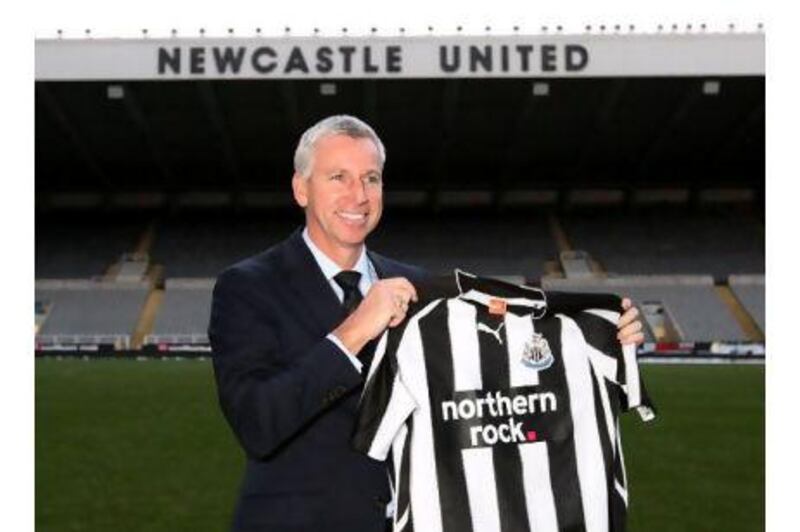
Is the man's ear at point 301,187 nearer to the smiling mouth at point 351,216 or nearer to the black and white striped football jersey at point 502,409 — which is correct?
the smiling mouth at point 351,216

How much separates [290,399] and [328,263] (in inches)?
16.0

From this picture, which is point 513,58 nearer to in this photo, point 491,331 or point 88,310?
point 88,310

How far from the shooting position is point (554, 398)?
261cm

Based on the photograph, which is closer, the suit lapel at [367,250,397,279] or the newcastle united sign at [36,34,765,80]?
the suit lapel at [367,250,397,279]

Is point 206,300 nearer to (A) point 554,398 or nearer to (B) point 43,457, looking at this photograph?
(B) point 43,457

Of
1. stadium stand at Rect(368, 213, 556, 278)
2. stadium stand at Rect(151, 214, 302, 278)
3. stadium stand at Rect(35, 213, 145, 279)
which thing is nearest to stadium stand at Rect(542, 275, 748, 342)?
stadium stand at Rect(368, 213, 556, 278)

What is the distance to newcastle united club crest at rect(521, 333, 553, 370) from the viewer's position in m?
2.62

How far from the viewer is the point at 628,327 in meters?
2.71

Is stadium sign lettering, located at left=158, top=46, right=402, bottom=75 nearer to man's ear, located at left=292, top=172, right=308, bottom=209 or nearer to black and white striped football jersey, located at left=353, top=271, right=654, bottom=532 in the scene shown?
black and white striped football jersey, located at left=353, top=271, right=654, bottom=532

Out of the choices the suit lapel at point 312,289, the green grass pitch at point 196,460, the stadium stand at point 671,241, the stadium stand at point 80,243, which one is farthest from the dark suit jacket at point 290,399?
the stadium stand at point 80,243

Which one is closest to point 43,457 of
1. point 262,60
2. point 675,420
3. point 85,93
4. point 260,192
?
point 675,420

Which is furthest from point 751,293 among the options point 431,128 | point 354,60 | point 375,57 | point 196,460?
point 196,460

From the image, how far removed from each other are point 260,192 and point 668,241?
453 inches

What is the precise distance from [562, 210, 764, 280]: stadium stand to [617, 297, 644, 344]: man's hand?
2418cm
